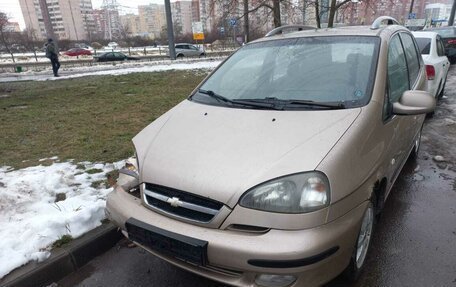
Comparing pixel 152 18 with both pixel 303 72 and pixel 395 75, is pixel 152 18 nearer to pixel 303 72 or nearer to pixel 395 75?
pixel 303 72

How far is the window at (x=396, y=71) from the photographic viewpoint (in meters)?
2.78

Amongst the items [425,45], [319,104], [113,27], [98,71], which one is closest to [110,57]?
[98,71]

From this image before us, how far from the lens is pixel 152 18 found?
8231cm

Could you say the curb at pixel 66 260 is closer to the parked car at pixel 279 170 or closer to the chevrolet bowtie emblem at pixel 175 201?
the parked car at pixel 279 170

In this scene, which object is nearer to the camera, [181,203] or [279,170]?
[279,170]

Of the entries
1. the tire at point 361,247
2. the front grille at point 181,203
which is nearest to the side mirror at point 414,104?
the tire at point 361,247

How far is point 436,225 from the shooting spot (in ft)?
10.1

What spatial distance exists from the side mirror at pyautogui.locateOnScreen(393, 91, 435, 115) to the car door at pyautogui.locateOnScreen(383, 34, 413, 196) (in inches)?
2.5

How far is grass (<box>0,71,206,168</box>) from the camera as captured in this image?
15.8ft

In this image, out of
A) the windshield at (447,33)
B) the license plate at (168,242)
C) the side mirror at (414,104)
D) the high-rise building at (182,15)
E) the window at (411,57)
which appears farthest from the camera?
the high-rise building at (182,15)

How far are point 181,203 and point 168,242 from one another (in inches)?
9.2

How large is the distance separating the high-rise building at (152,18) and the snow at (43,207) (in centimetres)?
7866

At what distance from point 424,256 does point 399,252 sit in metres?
0.18

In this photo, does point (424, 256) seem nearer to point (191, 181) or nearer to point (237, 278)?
point (237, 278)
